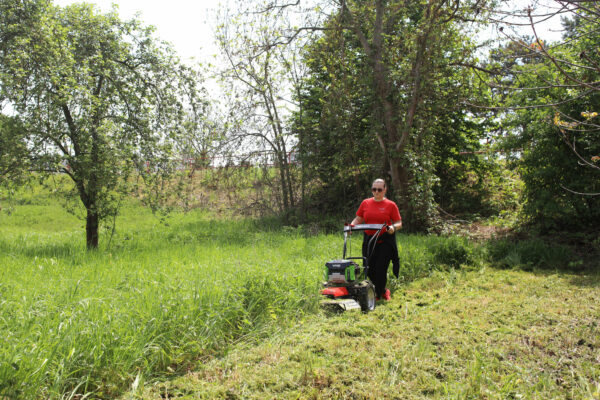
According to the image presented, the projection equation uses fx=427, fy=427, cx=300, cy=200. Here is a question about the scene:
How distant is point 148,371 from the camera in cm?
349

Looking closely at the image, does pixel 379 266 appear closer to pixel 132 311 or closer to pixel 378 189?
Answer: pixel 378 189

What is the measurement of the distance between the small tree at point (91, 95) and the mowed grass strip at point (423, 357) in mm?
6115

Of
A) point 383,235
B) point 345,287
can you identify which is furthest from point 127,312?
point 383,235

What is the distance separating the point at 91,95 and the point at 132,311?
6196mm

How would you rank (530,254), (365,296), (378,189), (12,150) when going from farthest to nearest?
(530,254), (12,150), (378,189), (365,296)

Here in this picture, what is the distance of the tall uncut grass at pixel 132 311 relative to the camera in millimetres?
3100

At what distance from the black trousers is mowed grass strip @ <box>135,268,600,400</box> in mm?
405

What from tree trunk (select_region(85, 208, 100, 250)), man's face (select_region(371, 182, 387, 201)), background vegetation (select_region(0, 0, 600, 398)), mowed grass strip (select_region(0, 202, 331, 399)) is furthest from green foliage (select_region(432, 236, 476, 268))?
tree trunk (select_region(85, 208, 100, 250))

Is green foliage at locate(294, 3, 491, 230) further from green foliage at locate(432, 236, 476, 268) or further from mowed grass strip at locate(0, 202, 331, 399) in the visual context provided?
mowed grass strip at locate(0, 202, 331, 399)

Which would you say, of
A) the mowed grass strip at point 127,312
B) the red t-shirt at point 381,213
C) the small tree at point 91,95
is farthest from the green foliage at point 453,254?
the small tree at point 91,95

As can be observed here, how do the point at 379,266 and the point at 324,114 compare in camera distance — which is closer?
the point at 379,266

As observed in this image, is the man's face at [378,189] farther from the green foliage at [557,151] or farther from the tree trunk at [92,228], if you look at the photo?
Result: the tree trunk at [92,228]

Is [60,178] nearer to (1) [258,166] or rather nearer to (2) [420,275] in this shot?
(1) [258,166]

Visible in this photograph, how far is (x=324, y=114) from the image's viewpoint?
43.7 ft
